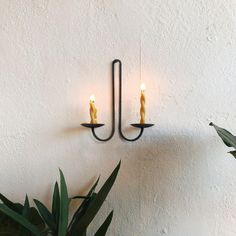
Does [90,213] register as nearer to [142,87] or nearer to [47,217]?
[47,217]

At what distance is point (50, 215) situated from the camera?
0.81m

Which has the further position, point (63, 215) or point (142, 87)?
point (142, 87)

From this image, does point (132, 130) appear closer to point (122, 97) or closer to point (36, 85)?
point (122, 97)

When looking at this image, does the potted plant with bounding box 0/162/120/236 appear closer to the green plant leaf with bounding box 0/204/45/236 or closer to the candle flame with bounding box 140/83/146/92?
the green plant leaf with bounding box 0/204/45/236

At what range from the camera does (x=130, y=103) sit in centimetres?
93

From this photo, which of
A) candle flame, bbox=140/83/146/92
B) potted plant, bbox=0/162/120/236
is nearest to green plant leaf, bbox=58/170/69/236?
potted plant, bbox=0/162/120/236

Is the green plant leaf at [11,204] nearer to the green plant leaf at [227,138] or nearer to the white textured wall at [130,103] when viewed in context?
the white textured wall at [130,103]

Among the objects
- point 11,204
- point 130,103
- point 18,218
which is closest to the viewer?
point 18,218

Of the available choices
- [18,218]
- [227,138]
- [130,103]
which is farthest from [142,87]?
[18,218]

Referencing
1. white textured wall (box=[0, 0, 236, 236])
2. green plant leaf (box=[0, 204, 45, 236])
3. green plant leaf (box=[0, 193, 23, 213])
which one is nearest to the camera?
green plant leaf (box=[0, 204, 45, 236])

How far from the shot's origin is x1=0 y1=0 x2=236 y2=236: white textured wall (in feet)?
2.93

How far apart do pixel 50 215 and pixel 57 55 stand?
2.00 feet

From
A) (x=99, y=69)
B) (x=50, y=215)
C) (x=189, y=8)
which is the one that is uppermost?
(x=189, y=8)

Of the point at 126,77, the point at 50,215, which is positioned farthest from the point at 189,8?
the point at 50,215
